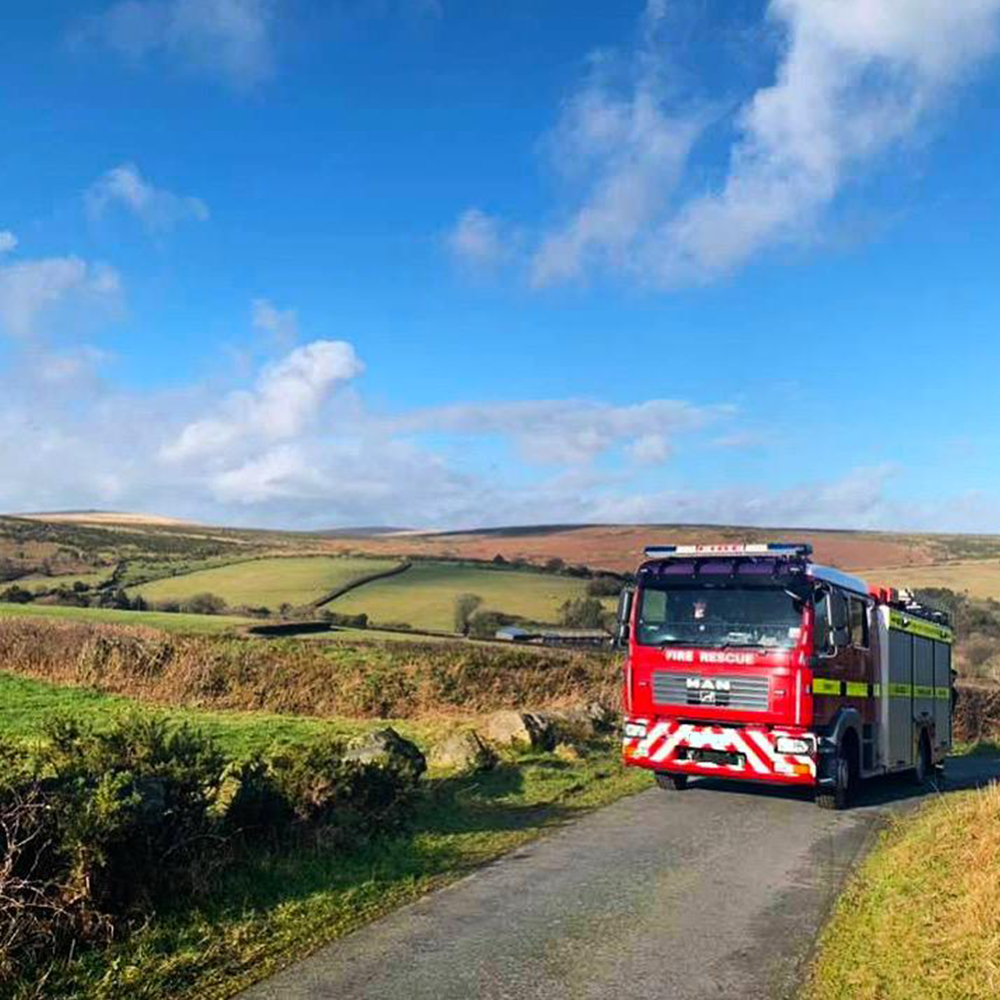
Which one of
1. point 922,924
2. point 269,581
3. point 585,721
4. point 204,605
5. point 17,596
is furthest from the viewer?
point 269,581

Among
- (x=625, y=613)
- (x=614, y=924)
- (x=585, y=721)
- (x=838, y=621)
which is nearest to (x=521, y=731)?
(x=585, y=721)

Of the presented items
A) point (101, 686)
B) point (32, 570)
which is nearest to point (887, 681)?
point (101, 686)

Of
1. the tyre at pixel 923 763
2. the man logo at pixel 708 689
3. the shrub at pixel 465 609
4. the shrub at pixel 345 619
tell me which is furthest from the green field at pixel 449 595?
the man logo at pixel 708 689

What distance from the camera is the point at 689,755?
14.1 meters

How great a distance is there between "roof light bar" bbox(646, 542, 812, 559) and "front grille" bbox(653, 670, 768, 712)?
172 cm

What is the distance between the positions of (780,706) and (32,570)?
64.2 m

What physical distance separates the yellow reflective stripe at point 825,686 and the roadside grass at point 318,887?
315 cm

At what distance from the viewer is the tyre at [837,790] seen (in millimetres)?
13680

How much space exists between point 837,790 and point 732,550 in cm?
351

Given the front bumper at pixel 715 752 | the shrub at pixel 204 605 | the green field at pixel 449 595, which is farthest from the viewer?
the shrub at pixel 204 605

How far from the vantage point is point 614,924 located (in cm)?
791

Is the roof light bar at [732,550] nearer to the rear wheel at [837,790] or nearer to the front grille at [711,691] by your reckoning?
the front grille at [711,691]

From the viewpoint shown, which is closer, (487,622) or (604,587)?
(487,622)

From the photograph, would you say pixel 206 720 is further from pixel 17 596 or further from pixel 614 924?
pixel 17 596
